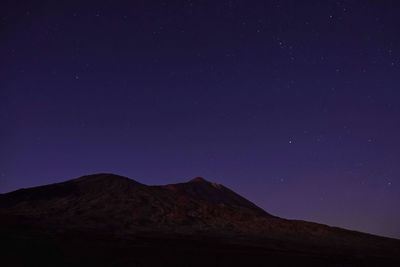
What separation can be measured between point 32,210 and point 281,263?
5881 cm

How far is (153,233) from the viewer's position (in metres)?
68.9

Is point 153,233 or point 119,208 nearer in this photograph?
point 153,233

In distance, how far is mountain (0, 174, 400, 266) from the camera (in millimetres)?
42375

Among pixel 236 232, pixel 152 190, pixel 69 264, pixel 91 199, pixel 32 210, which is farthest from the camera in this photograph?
pixel 152 190

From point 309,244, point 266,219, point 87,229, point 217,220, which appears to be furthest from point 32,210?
point 309,244

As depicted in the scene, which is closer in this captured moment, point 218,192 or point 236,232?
→ point 236,232

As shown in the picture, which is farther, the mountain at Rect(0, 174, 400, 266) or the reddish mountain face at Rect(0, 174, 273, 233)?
the reddish mountain face at Rect(0, 174, 273, 233)

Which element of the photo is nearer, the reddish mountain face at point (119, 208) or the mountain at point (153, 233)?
the mountain at point (153, 233)

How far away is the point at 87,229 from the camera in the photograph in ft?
226

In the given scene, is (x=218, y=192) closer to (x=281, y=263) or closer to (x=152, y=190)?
(x=152, y=190)

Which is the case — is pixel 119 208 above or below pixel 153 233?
above

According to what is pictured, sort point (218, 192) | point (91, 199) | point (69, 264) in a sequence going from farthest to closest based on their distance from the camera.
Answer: point (218, 192), point (91, 199), point (69, 264)

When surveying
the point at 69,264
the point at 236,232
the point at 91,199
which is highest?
the point at 91,199

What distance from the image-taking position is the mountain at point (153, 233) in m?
42.4
